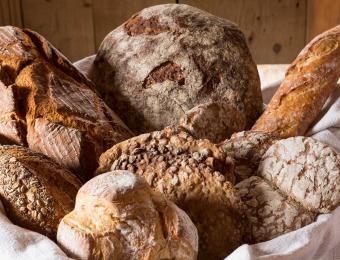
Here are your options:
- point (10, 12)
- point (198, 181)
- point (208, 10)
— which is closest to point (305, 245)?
point (198, 181)

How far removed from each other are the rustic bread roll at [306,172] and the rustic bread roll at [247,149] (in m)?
0.04

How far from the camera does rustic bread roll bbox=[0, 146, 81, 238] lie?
792 millimetres

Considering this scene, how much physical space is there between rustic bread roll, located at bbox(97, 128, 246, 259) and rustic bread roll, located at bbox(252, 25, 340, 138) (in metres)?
0.35

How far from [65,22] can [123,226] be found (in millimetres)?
1961

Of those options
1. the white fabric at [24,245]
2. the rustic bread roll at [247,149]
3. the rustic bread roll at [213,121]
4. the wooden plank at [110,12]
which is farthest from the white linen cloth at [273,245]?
the wooden plank at [110,12]

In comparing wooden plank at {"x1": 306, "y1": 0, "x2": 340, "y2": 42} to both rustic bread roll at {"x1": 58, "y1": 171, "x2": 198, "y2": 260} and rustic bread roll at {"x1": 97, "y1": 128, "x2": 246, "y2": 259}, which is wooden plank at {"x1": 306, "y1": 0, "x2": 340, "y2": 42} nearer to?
rustic bread roll at {"x1": 97, "y1": 128, "x2": 246, "y2": 259}

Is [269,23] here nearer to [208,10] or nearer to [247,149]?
[208,10]

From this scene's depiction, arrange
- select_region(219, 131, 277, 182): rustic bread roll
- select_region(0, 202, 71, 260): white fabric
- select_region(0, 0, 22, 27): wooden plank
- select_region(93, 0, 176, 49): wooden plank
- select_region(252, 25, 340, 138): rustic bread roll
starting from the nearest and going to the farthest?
select_region(0, 202, 71, 260): white fabric, select_region(219, 131, 277, 182): rustic bread roll, select_region(252, 25, 340, 138): rustic bread roll, select_region(0, 0, 22, 27): wooden plank, select_region(93, 0, 176, 49): wooden plank

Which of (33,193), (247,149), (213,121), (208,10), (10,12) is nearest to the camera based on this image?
(33,193)

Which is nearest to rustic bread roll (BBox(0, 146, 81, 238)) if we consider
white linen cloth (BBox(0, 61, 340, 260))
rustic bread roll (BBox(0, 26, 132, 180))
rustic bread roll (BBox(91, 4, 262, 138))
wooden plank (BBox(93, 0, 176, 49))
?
white linen cloth (BBox(0, 61, 340, 260))

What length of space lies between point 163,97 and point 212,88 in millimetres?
113

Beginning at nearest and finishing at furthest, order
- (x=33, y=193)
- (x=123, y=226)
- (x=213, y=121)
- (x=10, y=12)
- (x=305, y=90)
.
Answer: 1. (x=123, y=226)
2. (x=33, y=193)
3. (x=213, y=121)
4. (x=305, y=90)
5. (x=10, y=12)

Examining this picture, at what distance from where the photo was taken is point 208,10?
8.96 ft

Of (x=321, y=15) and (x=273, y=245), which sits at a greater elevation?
(x=273, y=245)
